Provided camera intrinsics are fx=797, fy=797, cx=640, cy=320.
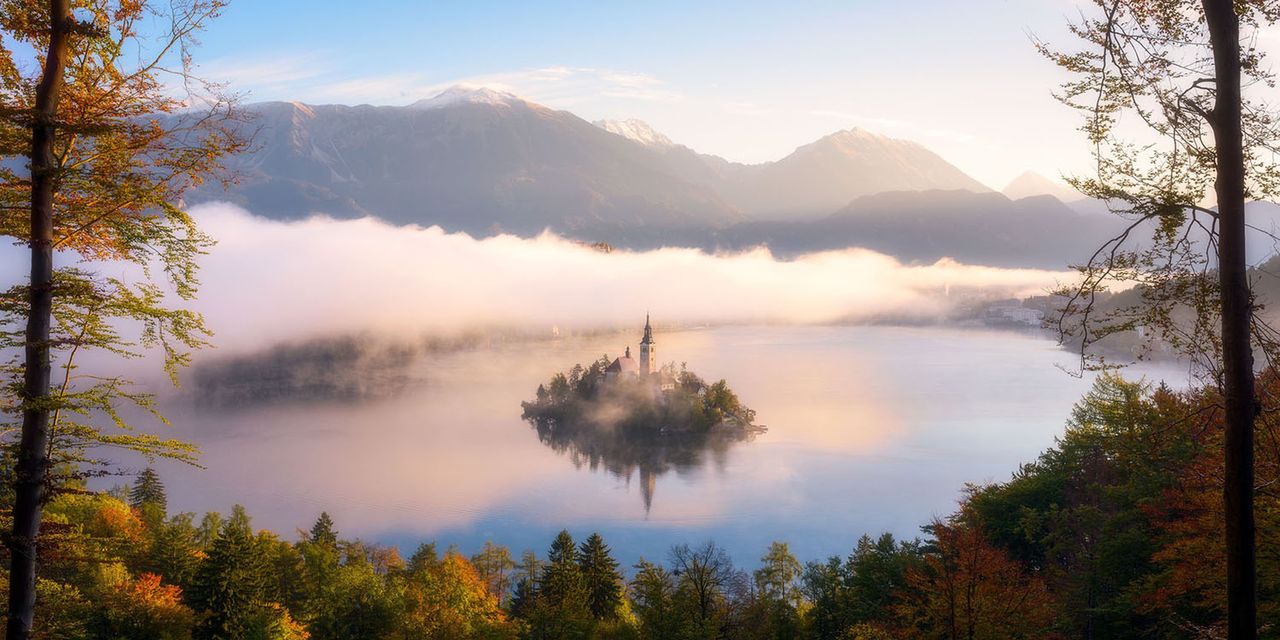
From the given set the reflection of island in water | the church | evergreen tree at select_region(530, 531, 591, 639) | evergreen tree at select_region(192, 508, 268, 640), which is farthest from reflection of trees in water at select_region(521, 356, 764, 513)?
evergreen tree at select_region(192, 508, 268, 640)

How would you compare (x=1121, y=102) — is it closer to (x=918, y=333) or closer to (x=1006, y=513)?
(x=1006, y=513)

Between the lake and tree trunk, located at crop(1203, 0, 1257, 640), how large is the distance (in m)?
34.0

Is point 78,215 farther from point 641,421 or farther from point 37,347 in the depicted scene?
point 641,421

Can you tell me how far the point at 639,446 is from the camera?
54781 mm

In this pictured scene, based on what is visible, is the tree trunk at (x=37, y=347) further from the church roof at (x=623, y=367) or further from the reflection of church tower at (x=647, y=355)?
the reflection of church tower at (x=647, y=355)

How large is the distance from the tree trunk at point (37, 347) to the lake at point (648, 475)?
33434 millimetres

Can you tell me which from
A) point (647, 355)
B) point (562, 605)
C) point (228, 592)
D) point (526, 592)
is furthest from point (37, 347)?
point (647, 355)

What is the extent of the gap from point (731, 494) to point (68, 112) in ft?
139

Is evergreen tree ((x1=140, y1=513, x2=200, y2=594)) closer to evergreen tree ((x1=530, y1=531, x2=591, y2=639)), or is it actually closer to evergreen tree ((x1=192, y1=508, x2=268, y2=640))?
evergreen tree ((x1=192, y1=508, x2=268, y2=640))

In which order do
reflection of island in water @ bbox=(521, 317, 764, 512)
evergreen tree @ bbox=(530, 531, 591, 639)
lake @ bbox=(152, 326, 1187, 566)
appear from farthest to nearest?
1. reflection of island in water @ bbox=(521, 317, 764, 512)
2. lake @ bbox=(152, 326, 1187, 566)
3. evergreen tree @ bbox=(530, 531, 591, 639)

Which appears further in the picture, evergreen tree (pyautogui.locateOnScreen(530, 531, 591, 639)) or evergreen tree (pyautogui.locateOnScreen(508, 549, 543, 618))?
evergreen tree (pyautogui.locateOnScreen(508, 549, 543, 618))

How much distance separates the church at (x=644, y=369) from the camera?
5997cm

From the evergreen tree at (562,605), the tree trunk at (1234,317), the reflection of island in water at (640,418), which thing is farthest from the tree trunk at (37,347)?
the reflection of island in water at (640,418)

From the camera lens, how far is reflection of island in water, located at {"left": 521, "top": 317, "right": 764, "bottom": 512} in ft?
175
